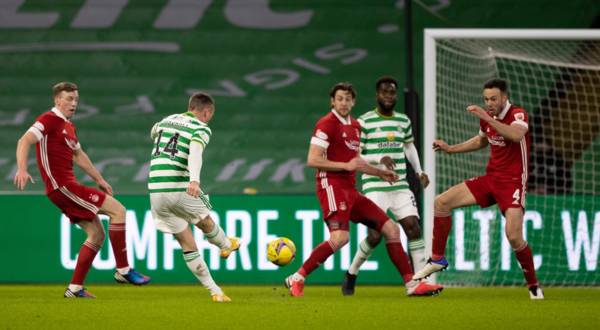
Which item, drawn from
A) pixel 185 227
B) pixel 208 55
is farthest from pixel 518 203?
pixel 208 55

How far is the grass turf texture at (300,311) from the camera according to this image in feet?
20.2

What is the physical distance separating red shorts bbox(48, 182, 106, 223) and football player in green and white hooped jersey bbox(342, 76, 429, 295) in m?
2.08

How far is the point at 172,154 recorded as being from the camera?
26.5 ft

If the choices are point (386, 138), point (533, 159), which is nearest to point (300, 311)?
point (386, 138)

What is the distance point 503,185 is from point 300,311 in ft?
7.16

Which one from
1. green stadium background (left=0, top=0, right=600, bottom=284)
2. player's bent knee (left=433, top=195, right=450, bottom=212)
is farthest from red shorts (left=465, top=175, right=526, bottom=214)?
green stadium background (left=0, top=0, right=600, bottom=284)

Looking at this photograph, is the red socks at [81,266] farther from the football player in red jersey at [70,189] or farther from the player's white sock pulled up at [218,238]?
the player's white sock pulled up at [218,238]

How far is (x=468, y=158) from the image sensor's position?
1224cm

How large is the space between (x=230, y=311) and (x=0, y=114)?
7.54m

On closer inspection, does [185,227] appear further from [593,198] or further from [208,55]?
→ [208,55]

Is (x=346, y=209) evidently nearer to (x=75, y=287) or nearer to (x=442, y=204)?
(x=442, y=204)

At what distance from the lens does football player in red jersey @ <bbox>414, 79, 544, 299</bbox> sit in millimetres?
8336

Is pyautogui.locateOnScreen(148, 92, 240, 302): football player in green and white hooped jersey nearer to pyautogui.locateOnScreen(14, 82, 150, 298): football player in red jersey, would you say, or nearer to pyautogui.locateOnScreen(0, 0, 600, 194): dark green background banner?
pyautogui.locateOnScreen(14, 82, 150, 298): football player in red jersey

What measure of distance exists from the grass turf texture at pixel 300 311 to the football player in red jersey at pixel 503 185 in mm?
328
